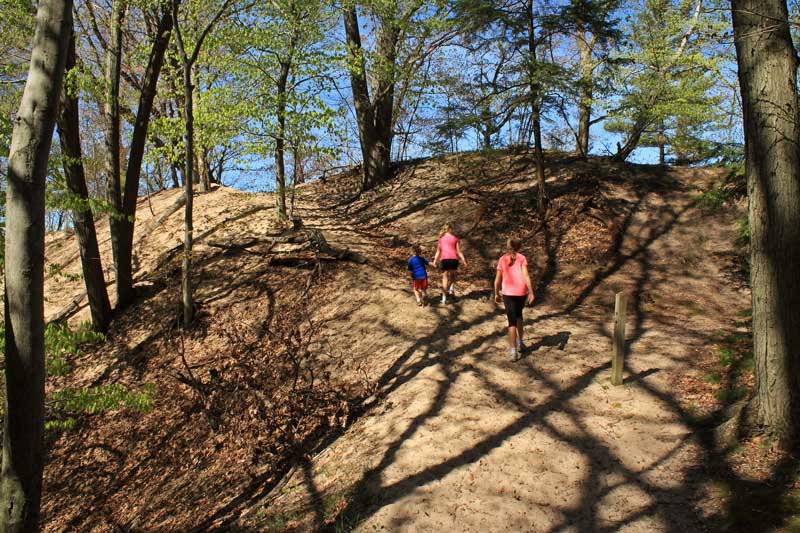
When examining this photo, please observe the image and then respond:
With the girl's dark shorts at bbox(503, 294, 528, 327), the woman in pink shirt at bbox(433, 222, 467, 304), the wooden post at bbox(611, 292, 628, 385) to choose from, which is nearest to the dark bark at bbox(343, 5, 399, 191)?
the woman in pink shirt at bbox(433, 222, 467, 304)

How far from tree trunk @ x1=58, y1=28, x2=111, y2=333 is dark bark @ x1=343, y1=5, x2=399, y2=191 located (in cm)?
931

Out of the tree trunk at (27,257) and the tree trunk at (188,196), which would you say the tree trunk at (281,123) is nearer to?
the tree trunk at (188,196)

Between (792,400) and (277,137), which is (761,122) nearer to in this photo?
(792,400)

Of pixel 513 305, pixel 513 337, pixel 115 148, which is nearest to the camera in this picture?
pixel 513 305

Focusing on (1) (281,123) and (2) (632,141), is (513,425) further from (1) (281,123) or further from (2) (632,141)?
(2) (632,141)

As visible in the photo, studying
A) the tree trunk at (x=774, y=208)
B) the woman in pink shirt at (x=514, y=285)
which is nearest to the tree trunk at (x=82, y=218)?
the woman in pink shirt at (x=514, y=285)

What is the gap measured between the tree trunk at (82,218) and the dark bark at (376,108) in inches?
Answer: 367

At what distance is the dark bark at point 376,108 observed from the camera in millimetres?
19188

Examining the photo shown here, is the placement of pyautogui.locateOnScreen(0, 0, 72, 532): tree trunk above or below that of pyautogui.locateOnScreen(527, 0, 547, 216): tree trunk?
below

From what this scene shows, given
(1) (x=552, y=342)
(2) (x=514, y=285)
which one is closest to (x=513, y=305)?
(2) (x=514, y=285)

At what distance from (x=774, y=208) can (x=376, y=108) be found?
662 inches

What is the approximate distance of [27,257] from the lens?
4.91 meters

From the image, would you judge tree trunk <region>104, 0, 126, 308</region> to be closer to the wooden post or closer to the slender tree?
the slender tree

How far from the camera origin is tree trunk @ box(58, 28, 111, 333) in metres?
11.9
